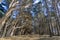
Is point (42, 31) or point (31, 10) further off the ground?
point (31, 10)

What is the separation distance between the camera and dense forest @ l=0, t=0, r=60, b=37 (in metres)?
1.19

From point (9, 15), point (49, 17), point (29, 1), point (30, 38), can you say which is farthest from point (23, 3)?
point (30, 38)

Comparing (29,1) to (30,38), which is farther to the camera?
(29,1)

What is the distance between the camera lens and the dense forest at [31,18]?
3.89 ft

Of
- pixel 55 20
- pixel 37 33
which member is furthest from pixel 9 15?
pixel 55 20

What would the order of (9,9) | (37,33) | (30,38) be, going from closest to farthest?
1. (30,38)
2. (37,33)
3. (9,9)

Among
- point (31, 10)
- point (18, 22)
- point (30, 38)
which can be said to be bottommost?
point (30, 38)

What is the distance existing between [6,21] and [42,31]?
14.3 inches

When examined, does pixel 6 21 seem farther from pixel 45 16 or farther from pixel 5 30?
pixel 45 16

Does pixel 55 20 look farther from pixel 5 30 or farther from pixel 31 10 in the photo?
pixel 5 30

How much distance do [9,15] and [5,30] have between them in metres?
0.16

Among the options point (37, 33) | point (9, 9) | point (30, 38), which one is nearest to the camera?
point (30, 38)

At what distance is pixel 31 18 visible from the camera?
123cm

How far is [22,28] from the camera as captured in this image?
1.19 m
